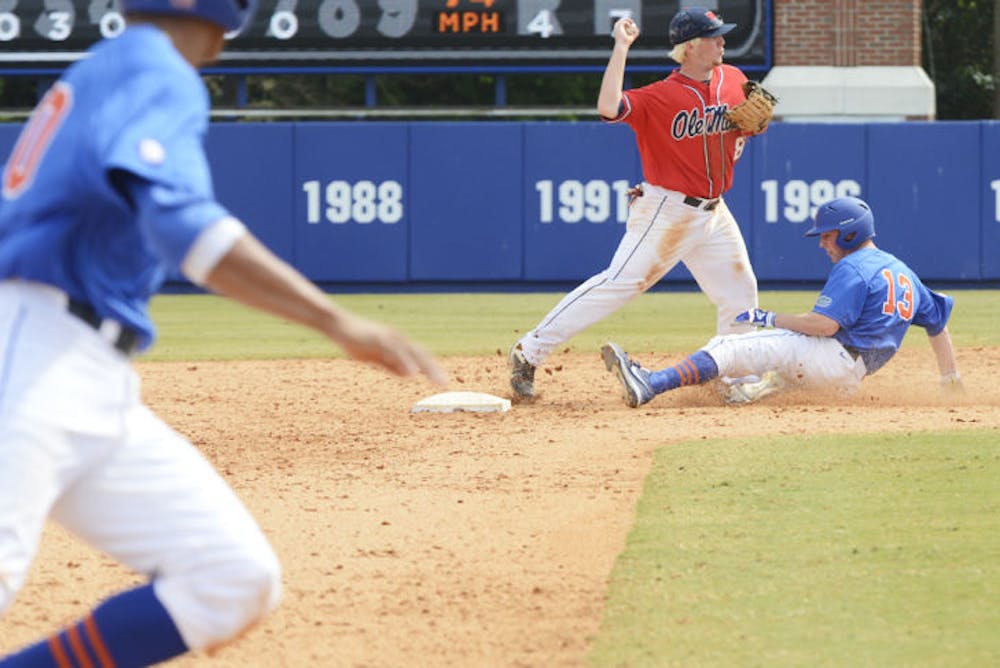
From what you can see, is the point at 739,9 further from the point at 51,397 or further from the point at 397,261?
the point at 51,397

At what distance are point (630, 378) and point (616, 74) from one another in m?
1.55

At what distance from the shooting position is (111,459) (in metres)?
2.99

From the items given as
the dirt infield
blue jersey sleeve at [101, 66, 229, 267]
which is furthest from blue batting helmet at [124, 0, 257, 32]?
the dirt infield

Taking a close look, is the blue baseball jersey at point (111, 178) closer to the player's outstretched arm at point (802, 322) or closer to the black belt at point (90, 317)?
the black belt at point (90, 317)

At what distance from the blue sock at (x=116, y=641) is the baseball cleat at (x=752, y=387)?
5757 millimetres

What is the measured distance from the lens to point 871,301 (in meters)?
8.23

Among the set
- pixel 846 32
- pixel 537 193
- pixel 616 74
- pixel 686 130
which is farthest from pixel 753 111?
pixel 846 32

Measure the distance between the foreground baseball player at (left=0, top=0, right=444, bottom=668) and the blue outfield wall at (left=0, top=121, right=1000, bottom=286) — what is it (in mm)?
14452

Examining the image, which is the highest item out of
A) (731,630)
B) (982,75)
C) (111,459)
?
(111,459)

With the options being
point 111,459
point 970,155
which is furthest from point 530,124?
point 111,459

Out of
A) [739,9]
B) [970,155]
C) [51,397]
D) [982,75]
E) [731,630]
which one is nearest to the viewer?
[51,397]

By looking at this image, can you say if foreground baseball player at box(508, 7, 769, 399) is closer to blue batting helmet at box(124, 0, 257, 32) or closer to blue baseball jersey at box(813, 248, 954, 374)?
blue baseball jersey at box(813, 248, 954, 374)

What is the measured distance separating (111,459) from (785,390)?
609 cm

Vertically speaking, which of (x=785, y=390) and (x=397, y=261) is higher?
(x=785, y=390)
